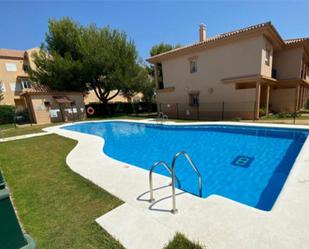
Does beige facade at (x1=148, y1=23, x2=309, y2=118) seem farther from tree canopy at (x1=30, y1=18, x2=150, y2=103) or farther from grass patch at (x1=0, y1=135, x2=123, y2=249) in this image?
grass patch at (x1=0, y1=135, x2=123, y2=249)

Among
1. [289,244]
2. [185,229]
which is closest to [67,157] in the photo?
[185,229]

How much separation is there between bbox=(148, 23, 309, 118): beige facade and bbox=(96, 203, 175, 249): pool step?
1328 cm

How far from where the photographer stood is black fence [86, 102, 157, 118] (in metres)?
24.8

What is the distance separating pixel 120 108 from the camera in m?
26.4

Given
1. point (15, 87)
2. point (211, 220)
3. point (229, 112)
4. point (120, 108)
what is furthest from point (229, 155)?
point (15, 87)

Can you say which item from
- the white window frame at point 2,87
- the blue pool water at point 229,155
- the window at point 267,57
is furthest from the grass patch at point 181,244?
the white window frame at point 2,87

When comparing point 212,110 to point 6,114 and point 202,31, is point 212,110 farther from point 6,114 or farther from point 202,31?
point 6,114

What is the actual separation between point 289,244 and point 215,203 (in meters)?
1.10

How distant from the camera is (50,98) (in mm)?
18422

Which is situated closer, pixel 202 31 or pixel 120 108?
pixel 202 31

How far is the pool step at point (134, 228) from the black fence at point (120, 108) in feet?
74.2

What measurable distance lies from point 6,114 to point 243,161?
1019 inches

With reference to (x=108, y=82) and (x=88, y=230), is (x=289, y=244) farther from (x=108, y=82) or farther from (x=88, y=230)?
(x=108, y=82)

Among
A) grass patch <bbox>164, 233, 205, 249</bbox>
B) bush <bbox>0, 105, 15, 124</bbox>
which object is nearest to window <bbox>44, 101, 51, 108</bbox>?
bush <bbox>0, 105, 15, 124</bbox>
